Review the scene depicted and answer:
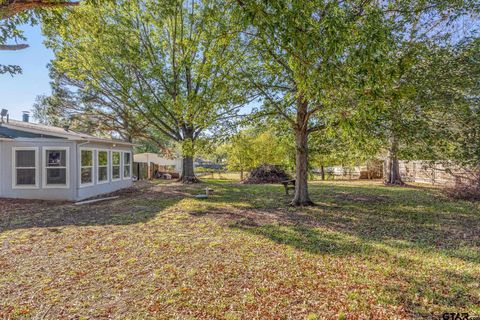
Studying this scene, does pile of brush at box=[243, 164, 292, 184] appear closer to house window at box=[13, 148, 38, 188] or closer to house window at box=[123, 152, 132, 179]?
house window at box=[123, 152, 132, 179]

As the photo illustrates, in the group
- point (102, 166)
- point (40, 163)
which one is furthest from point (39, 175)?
point (102, 166)

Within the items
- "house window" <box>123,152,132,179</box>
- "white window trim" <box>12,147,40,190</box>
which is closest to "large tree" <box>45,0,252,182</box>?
"house window" <box>123,152,132,179</box>

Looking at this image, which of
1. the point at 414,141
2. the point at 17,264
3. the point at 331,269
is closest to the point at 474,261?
A: the point at 331,269

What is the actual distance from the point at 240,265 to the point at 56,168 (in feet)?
33.0

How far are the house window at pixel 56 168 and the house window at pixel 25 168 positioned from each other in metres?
0.39

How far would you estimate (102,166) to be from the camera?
13555mm

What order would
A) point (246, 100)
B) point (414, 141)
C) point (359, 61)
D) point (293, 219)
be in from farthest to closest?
point (246, 100) → point (414, 141) → point (293, 219) → point (359, 61)

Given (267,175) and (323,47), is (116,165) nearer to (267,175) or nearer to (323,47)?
(267,175)

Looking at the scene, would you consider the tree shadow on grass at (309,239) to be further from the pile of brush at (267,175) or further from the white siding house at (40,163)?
the pile of brush at (267,175)

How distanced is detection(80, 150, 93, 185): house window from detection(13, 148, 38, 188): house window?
61.4 inches

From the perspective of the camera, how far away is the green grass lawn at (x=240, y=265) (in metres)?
3.22

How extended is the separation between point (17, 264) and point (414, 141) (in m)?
9.53

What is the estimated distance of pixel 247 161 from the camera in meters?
22.6

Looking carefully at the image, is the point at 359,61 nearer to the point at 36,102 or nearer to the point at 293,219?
the point at 293,219
